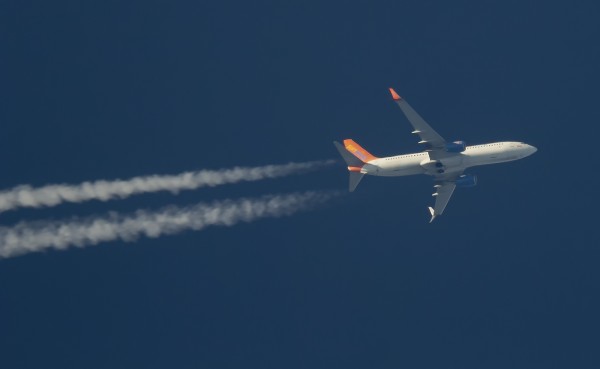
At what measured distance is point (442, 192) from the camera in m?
113

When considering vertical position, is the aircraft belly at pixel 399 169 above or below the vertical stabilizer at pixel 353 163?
below

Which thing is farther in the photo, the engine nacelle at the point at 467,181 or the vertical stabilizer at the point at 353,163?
the engine nacelle at the point at 467,181

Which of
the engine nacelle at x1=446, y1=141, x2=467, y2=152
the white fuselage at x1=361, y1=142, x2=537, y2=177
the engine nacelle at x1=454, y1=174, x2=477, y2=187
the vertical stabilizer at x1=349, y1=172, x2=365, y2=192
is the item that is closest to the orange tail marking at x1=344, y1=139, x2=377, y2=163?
the vertical stabilizer at x1=349, y1=172, x2=365, y2=192

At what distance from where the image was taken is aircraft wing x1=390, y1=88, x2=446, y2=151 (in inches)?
4141

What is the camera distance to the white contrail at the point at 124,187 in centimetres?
9944

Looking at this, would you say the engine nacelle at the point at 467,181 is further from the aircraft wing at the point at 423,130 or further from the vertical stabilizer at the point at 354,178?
the vertical stabilizer at the point at 354,178

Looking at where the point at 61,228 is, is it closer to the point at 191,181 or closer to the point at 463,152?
the point at 191,181

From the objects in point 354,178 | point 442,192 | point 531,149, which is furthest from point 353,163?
point 531,149

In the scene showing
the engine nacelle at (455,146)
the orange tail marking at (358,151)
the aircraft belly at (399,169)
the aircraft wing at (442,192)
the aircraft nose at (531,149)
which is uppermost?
the orange tail marking at (358,151)

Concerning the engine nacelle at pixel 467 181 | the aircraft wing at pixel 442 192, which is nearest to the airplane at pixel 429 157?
the engine nacelle at pixel 467 181

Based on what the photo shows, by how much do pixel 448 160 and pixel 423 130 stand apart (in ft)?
11.7

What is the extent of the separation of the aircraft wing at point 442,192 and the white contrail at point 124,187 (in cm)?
1022

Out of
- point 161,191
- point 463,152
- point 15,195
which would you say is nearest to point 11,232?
point 15,195

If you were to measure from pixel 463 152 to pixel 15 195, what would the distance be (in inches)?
1511
